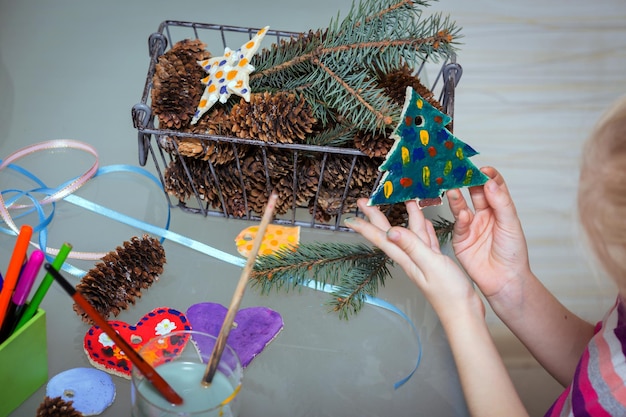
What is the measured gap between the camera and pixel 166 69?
0.66 m

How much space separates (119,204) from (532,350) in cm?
46

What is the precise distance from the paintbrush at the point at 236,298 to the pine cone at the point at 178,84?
25 centimetres

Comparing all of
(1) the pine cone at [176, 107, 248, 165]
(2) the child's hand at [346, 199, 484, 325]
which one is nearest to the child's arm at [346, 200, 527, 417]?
(2) the child's hand at [346, 199, 484, 325]

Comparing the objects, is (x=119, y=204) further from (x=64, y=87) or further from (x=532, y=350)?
(x=532, y=350)

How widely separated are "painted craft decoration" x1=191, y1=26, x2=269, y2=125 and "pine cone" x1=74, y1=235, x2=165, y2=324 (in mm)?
136

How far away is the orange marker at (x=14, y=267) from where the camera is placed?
18.3 inches

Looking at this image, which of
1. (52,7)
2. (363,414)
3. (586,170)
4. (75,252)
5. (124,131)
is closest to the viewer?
(586,170)

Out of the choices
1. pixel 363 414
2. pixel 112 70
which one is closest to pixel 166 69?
pixel 112 70

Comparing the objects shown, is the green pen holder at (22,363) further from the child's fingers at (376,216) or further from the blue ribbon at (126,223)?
the child's fingers at (376,216)

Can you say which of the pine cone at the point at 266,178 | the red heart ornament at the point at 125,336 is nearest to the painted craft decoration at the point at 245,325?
the red heart ornament at the point at 125,336

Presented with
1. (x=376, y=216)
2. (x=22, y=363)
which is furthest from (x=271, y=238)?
(x=22, y=363)

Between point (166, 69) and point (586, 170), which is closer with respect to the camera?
point (586, 170)

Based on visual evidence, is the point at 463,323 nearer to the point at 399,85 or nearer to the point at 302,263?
the point at 302,263

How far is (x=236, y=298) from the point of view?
40cm
